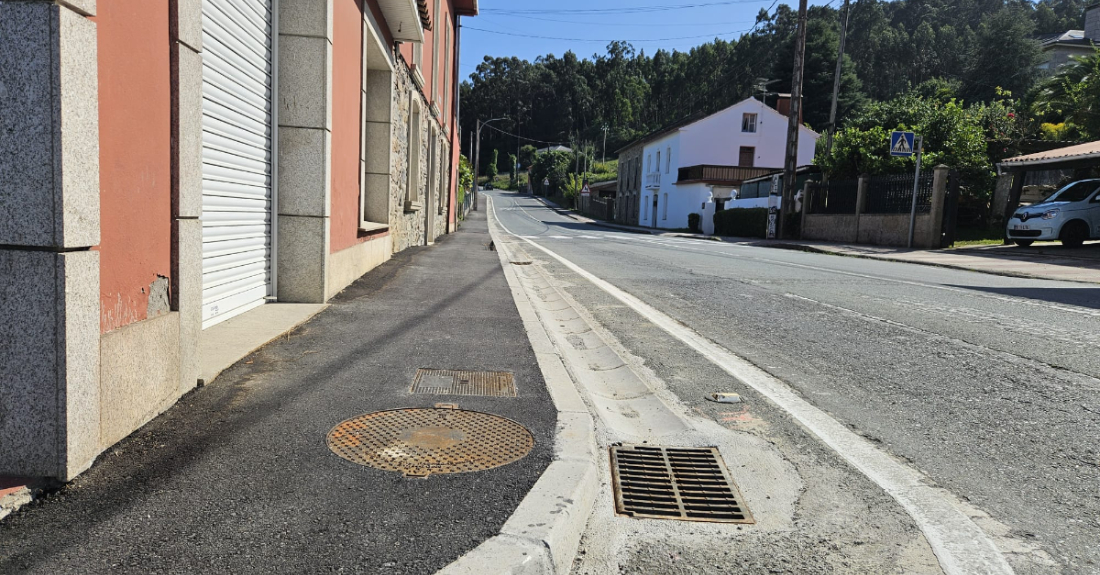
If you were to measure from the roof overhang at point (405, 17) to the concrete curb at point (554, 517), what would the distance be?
7.66 meters

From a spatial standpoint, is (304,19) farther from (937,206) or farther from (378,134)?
(937,206)

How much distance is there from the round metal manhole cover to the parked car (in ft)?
67.0

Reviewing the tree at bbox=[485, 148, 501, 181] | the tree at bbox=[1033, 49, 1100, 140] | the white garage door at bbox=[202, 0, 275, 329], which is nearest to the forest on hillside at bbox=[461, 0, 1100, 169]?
the tree at bbox=[1033, 49, 1100, 140]

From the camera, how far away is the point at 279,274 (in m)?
6.55

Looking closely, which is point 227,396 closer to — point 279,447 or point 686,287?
point 279,447

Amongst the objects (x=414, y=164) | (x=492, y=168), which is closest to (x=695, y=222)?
(x=414, y=164)

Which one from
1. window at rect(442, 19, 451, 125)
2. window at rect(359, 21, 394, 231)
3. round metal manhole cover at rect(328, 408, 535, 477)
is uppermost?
window at rect(442, 19, 451, 125)

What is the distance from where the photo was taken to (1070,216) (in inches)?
725

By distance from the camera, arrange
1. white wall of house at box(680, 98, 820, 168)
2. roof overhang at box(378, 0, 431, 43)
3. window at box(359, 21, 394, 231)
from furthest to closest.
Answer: white wall of house at box(680, 98, 820, 168) < window at box(359, 21, 394, 231) < roof overhang at box(378, 0, 431, 43)

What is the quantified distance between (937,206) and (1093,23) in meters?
67.8

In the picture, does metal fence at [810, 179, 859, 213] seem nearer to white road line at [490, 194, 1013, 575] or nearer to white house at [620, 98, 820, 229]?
white house at [620, 98, 820, 229]

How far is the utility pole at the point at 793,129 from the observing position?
2644cm

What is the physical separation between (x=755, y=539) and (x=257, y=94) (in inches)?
211

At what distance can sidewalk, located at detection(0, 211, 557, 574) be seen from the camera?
2.09m
